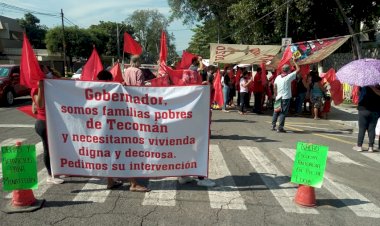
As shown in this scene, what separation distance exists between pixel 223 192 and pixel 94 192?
186 cm

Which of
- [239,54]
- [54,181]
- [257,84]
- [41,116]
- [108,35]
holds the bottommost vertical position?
[54,181]

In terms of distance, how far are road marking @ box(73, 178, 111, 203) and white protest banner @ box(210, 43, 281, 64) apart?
35.1ft

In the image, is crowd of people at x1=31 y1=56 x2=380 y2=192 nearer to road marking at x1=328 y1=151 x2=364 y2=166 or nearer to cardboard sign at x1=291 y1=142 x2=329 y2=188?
road marking at x1=328 y1=151 x2=364 y2=166

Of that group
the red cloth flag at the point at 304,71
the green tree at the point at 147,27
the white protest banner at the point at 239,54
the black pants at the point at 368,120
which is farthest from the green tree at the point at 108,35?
the black pants at the point at 368,120

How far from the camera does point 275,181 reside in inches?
255

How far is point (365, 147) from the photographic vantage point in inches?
383

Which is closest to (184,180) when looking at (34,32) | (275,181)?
(275,181)

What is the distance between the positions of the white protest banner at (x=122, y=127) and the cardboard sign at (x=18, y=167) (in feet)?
1.73

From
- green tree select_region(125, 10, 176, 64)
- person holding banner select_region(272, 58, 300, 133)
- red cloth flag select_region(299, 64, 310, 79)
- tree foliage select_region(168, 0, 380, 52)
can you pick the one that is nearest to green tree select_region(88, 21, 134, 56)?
green tree select_region(125, 10, 176, 64)

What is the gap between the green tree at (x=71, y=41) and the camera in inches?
2317

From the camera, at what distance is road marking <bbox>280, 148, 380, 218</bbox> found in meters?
5.27

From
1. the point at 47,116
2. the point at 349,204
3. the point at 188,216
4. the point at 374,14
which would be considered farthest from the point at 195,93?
the point at 374,14

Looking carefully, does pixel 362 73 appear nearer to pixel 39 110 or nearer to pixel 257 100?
pixel 39 110

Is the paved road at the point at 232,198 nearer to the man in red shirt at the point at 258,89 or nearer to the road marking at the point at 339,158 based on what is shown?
the road marking at the point at 339,158
